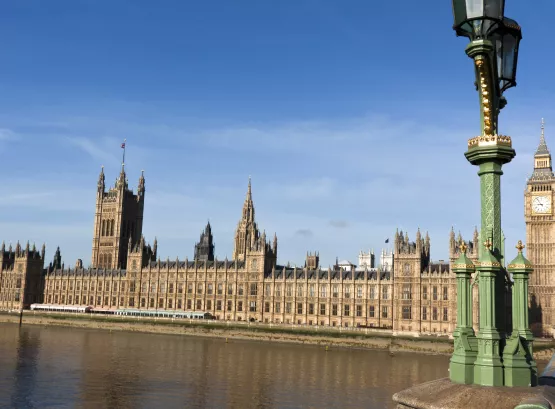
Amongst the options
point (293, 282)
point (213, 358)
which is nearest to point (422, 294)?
point (293, 282)

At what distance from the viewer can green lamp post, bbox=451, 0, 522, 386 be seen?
1557 cm

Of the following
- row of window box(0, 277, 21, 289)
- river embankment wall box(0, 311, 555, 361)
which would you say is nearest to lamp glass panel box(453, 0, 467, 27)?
river embankment wall box(0, 311, 555, 361)

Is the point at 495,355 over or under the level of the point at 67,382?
over

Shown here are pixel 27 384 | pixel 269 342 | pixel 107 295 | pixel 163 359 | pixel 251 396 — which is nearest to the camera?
pixel 251 396

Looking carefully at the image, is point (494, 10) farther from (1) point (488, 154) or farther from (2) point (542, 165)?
(2) point (542, 165)

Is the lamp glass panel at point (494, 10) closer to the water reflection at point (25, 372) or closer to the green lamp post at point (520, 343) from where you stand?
the green lamp post at point (520, 343)

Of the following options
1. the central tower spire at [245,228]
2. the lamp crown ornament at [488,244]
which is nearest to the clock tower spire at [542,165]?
the central tower spire at [245,228]

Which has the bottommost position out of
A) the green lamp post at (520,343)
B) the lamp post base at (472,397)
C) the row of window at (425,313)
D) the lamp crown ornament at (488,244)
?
the row of window at (425,313)

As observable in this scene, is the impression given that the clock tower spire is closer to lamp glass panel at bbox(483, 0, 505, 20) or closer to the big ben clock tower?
the big ben clock tower

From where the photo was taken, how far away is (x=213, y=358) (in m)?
70.2

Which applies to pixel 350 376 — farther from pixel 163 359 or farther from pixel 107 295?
pixel 107 295

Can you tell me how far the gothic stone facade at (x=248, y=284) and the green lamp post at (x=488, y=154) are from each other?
79.9 metres

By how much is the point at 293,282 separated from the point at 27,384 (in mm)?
70636

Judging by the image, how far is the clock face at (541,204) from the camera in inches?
4390
